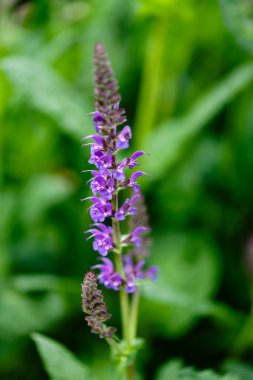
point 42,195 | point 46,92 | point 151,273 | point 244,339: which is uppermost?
point 46,92

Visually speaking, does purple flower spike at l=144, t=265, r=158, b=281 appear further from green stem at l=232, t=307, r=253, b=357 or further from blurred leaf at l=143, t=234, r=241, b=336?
green stem at l=232, t=307, r=253, b=357

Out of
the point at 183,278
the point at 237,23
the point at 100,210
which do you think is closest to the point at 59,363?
the point at 100,210

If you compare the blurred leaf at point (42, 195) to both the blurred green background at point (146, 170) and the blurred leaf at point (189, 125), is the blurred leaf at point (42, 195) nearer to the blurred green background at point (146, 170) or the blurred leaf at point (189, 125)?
the blurred green background at point (146, 170)

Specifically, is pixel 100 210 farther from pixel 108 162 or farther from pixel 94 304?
pixel 94 304

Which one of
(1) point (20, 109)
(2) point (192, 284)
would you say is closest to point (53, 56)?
(1) point (20, 109)

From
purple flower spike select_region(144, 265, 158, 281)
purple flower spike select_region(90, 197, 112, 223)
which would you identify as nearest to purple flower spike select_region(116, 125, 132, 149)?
purple flower spike select_region(90, 197, 112, 223)

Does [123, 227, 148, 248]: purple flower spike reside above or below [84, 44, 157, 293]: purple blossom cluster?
below

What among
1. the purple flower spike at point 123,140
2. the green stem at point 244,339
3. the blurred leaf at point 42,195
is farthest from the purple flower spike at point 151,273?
the blurred leaf at point 42,195
